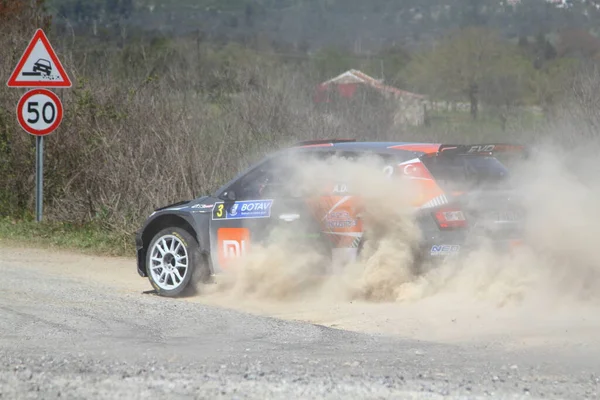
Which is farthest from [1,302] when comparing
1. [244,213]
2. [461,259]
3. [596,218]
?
[596,218]

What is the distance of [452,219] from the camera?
9.71m

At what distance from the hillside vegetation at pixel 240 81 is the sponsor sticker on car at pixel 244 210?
200 inches

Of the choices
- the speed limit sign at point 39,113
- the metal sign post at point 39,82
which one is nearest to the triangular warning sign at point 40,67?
the metal sign post at point 39,82

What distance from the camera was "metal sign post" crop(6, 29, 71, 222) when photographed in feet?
54.2

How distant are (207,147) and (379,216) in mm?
8021

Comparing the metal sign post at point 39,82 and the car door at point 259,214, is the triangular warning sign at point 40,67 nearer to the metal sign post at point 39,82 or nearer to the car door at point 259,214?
the metal sign post at point 39,82

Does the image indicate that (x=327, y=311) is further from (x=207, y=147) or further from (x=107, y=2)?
(x=107, y=2)

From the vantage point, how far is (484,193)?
9828 millimetres

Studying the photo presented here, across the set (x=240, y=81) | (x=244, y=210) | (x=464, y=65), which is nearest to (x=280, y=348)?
(x=244, y=210)

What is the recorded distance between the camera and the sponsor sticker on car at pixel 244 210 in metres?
10.7

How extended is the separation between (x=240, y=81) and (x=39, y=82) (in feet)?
36.1

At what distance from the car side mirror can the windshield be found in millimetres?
2096

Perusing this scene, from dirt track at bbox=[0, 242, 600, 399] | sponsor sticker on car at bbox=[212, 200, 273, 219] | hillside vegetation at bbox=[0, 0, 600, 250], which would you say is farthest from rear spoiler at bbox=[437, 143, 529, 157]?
hillside vegetation at bbox=[0, 0, 600, 250]

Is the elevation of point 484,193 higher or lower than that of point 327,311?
higher
